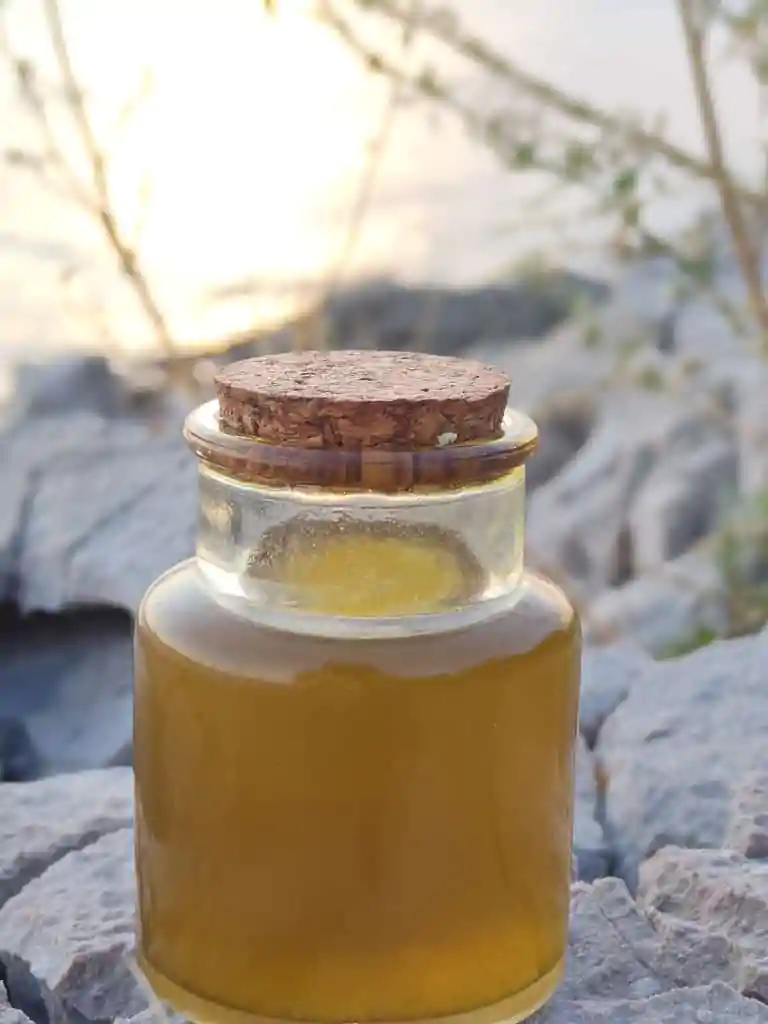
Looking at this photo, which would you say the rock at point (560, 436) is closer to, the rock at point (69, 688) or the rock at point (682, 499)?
the rock at point (682, 499)

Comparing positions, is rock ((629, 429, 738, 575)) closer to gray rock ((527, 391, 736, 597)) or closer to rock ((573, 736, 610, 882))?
gray rock ((527, 391, 736, 597))

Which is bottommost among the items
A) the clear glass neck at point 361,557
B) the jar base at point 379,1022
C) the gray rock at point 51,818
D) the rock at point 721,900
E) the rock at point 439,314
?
the rock at point 439,314

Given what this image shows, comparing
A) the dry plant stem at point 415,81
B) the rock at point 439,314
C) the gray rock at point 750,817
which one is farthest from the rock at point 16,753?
the rock at point 439,314

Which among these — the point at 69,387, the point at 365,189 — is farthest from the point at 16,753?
the point at 69,387

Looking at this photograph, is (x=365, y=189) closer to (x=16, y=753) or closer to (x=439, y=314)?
(x=16, y=753)

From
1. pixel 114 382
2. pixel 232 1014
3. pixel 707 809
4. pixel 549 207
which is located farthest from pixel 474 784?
pixel 114 382

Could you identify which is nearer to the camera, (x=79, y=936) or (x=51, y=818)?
(x=79, y=936)
